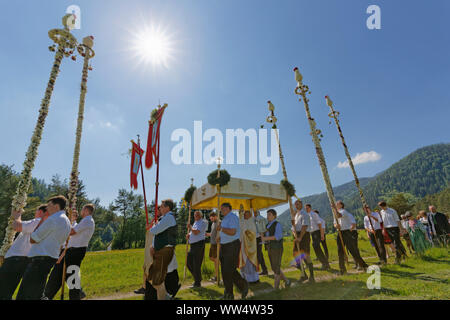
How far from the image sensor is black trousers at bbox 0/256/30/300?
12.7ft

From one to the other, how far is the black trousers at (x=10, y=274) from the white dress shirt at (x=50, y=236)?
0.69 meters

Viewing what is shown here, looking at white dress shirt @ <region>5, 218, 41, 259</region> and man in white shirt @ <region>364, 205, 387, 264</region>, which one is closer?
white dress shirt @ <region>5, 218, 41, 259</region>

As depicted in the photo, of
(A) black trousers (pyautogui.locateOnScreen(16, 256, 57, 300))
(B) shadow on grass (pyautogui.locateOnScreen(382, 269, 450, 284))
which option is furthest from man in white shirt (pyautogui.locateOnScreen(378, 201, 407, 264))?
(A) black trousers (pyautogui.locateOnScreen(16, 256, 57, 300))

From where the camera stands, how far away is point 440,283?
17.3 feet

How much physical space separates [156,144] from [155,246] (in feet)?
9.57

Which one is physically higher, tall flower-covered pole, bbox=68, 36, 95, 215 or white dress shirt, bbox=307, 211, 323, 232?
tall flower-covered pole, bbox=68, 36, 95, 215

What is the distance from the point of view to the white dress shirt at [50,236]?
12.0 feet

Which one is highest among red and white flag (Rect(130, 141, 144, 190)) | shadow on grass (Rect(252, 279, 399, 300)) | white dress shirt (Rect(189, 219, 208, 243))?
red and white flag (Rect(130, 141, 144, 190))

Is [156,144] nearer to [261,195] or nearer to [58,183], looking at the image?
[261,195]

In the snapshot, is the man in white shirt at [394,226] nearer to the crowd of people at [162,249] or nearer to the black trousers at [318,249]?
the crowd of people at [162,249]

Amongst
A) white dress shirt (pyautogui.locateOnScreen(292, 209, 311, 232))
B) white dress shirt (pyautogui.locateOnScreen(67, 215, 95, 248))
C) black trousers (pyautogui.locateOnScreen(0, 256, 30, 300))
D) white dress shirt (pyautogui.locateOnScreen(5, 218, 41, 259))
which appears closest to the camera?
black trousers (pyautogui.locateOnScreen(0, 256, 30, 300))

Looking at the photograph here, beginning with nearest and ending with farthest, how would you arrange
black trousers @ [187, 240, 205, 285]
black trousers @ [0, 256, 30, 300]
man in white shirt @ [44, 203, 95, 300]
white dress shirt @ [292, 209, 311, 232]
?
black trousers @ [0, 256, 30, 300] → man in white shirt @ [44, 203, 95, 300] → white dress shirt @ [292, 209, 311, 232] → black trousers @ [187, 240, 205, 285]

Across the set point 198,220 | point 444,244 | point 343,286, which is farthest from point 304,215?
point 444,244

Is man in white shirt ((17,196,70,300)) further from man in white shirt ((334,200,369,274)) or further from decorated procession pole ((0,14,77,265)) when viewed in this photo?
man in white shirt ((334,200,369,274))
